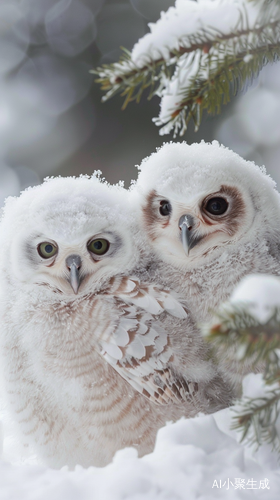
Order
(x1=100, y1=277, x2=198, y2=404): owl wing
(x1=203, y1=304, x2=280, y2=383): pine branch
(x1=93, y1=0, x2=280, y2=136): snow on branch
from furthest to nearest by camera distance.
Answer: (x1=100, y1=277, x2=198, y2=404): owl wing, (x1=93, y1=0, x2=280, y2=136): snow on branch, (x1=203, y1=304, x2=280, y2=383): pine branch

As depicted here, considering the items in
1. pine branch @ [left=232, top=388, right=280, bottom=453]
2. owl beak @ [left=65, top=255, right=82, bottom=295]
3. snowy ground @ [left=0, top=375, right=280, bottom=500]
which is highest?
owl beak @ [left=65, top=255, right=82, bottom=295]

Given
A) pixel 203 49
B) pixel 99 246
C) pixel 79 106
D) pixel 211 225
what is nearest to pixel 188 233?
pixel 211 225

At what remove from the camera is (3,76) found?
208 cm

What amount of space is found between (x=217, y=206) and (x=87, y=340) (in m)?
0.46

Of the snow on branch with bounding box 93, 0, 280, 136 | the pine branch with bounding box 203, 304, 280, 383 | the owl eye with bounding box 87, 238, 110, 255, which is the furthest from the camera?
the owl eye with bounding box 87, 238, 110, 255

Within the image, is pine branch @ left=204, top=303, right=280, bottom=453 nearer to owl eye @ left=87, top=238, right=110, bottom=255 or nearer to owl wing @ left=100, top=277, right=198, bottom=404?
owl wing @ left=100, top=277, right=198, bottom=404

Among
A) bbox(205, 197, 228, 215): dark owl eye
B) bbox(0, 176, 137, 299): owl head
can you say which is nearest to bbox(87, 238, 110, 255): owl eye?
bbox(0, 176, 137, 299): owl head

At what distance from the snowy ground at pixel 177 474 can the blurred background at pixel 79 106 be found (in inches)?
48.2

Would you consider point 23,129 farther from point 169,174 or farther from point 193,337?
point 193,337

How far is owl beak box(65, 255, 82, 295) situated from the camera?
997 mm

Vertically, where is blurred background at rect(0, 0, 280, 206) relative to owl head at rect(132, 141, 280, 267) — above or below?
above

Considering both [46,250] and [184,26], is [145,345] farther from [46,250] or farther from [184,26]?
[184,26]

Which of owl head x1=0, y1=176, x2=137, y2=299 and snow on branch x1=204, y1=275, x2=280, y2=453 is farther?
owl head x1=0, y1=176, x2=137, y2=299

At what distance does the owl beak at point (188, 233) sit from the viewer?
3.47 ft
